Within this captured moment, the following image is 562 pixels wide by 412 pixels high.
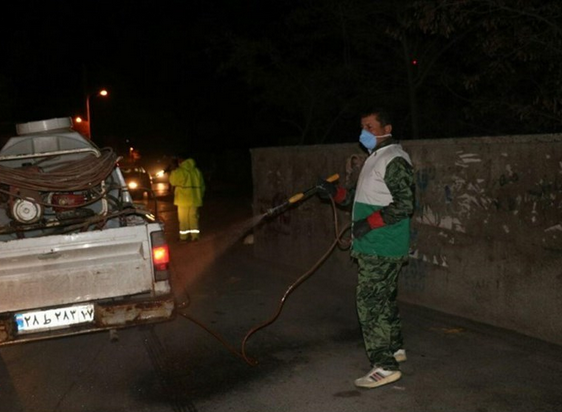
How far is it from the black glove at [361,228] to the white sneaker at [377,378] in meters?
1.07

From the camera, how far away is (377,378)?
4.98 metres

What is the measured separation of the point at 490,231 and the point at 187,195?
7.92 meters

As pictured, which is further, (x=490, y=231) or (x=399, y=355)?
(x=490, y=231)

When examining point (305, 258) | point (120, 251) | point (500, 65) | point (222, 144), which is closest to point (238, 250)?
point (305, 258)

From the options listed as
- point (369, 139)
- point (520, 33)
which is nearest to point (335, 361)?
point (369, 139)

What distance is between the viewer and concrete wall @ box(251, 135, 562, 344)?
18.8 feet

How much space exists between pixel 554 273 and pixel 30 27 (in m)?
48.2

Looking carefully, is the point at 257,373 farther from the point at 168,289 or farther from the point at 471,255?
the point at 471,255

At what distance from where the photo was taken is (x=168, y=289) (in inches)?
225

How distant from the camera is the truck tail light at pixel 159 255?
5.62 meters

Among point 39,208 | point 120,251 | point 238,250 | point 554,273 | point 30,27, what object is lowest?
point 238,250

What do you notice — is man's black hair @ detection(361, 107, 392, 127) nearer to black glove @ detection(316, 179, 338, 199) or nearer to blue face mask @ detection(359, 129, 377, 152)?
blue face mask @ detection(359, 129, 377, 152)

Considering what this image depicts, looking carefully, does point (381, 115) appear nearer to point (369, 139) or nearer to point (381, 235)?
point (369, 139)

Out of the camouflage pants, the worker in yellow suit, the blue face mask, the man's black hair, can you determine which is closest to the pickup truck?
the camouflage pants
